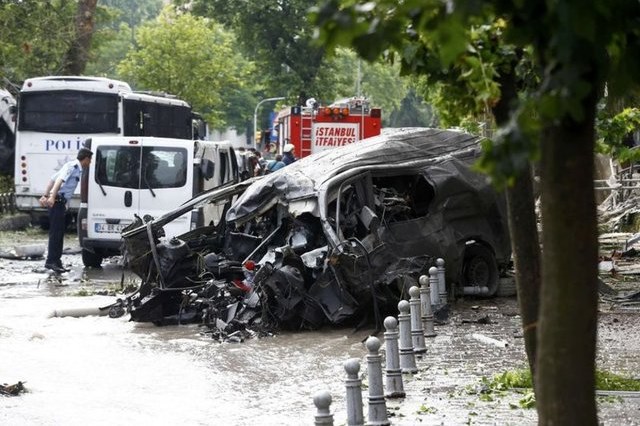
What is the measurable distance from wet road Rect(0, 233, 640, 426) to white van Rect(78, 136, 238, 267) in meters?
4.18

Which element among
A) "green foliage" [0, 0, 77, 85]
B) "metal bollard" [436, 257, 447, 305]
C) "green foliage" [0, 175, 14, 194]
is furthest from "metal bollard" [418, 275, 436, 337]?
"green foliage" [0, 175, 14, 194]

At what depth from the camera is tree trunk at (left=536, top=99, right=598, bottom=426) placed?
4.51 meters

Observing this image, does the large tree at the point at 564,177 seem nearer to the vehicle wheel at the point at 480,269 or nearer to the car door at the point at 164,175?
the vehicle wheel at the point at 480,269

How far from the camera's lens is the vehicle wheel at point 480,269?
52.5 ft

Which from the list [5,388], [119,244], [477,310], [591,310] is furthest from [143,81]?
[591,310]

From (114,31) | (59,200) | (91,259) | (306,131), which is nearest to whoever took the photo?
(59,200)

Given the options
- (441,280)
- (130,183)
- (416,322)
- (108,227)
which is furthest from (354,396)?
(130,183)

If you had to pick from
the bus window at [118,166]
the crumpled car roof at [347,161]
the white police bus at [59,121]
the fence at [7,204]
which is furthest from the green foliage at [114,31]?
the crumpled car roof at [347,161]

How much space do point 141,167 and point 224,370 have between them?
960cm

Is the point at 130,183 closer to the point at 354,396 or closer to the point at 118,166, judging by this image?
the point at 118,166

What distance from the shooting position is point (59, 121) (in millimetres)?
27422

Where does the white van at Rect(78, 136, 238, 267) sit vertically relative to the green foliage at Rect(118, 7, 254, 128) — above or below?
below

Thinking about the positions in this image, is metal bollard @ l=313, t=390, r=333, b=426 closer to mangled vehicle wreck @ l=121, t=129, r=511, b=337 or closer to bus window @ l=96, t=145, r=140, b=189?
mangled vehicle wreck @ l=121, t=129, r=511, b=337

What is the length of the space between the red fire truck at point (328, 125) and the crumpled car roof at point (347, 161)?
14.2 metres
